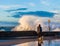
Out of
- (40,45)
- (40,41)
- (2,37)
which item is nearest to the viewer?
(40,45)

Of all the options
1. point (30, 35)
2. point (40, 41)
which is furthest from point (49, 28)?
point (40, 41)

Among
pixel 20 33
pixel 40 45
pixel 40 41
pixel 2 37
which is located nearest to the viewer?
pixel 40 45

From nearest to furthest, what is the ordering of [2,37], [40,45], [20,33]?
[40,45]
[2,37]
[20,33]

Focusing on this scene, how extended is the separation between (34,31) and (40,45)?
7221 mm

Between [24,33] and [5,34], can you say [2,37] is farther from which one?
[24,33]

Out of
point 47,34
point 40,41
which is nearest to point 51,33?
point 47,34

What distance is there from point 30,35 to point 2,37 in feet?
7.54

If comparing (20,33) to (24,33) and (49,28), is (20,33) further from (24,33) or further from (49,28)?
(49,28)

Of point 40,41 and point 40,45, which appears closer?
point 40,45

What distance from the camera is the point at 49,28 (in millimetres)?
17344

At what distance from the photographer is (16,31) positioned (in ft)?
57.2

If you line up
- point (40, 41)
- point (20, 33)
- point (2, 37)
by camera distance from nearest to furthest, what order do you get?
point (40, 41) → point (2, 37) → point (20, 33)

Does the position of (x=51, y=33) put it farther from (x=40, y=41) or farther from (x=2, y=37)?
(x=40, y=41)

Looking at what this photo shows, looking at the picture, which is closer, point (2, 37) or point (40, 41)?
point (40, 41)
